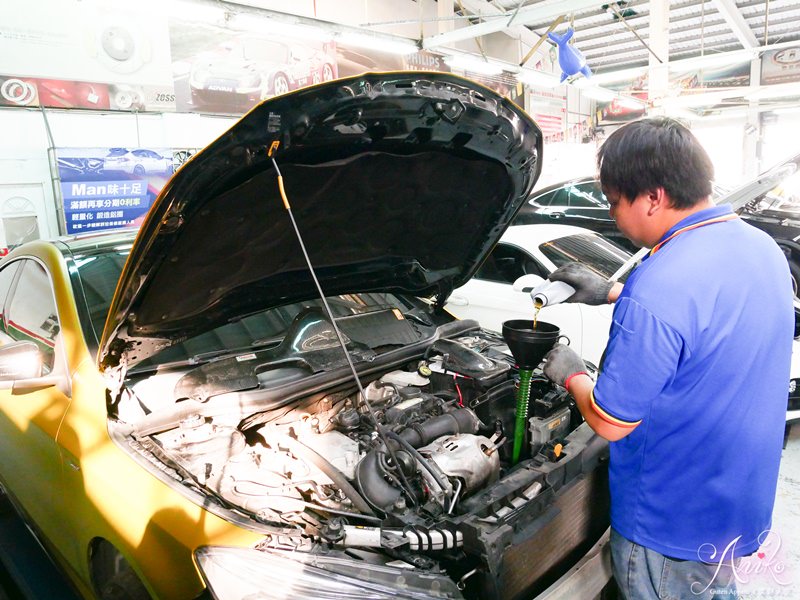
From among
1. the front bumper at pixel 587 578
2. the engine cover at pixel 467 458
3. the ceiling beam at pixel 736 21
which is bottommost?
the front bumper at pixel 587 578

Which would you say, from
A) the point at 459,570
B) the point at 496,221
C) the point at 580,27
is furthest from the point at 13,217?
the point at 580,27

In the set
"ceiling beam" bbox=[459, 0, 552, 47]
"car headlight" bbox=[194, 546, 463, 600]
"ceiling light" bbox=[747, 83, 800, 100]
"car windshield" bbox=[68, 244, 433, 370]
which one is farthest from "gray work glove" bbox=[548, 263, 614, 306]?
"ceiling light" bbox=[747, 83, 800, 100]

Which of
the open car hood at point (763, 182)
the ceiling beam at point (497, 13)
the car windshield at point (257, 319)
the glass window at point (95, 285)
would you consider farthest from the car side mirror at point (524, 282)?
the ceiling beam at point (497, 13)

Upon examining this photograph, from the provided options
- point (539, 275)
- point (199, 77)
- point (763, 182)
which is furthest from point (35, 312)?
point (199, 77)

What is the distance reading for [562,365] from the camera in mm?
1538

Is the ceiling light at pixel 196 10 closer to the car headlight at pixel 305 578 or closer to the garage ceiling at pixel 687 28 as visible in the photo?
the car headlight at pixel 305 578

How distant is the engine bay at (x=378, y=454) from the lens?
1412 mm

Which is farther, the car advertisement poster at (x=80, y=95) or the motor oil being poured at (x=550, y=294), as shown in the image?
the car advertisement poster at (x=80, y=95)

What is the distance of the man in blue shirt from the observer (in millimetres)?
1183

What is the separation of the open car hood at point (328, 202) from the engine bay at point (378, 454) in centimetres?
25

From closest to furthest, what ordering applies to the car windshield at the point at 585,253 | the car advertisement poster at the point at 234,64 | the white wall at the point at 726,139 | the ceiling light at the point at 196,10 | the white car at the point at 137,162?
the car windshield at the point at 585,253
the ceiling light at the point at 196,10
the white car at the point at 137,162
the car advertisement poster at the point at 234,64
the white wall at the point at 726,139

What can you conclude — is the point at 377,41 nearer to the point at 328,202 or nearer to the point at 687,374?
the point at 328,202

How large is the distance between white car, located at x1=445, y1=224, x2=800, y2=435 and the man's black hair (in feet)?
7.77

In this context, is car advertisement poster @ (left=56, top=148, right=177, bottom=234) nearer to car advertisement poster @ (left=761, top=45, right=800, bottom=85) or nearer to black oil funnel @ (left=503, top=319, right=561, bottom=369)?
black oil funnel @ (left=503, top=319, right=561, bottom=369)
